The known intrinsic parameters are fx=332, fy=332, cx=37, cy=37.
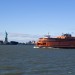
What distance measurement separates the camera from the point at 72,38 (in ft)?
395

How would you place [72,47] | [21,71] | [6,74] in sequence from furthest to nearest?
[72,47] → [21,71] → [6,74]

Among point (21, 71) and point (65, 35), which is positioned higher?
point (65, 35)

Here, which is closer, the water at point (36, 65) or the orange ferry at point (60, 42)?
the water at point (36, 65)

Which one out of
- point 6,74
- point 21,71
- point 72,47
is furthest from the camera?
point 72,47

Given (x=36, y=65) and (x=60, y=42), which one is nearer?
(x=36, y=65)

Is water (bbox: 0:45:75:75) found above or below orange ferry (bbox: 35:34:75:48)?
below

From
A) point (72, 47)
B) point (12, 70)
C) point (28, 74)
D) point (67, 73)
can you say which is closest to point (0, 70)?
point (12, 70)

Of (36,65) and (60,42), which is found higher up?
(60,42)

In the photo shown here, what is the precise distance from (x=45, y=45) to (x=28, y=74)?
9754 cm

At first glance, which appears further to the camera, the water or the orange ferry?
the orange ferry

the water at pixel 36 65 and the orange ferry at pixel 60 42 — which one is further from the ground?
the orange ferry at pixel 60 42

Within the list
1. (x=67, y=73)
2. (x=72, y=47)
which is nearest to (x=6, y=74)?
(x=67, y=73)

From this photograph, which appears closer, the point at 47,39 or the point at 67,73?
the point at 67,73

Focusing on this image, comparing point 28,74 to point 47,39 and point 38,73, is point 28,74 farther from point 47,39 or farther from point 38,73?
point 47,39
